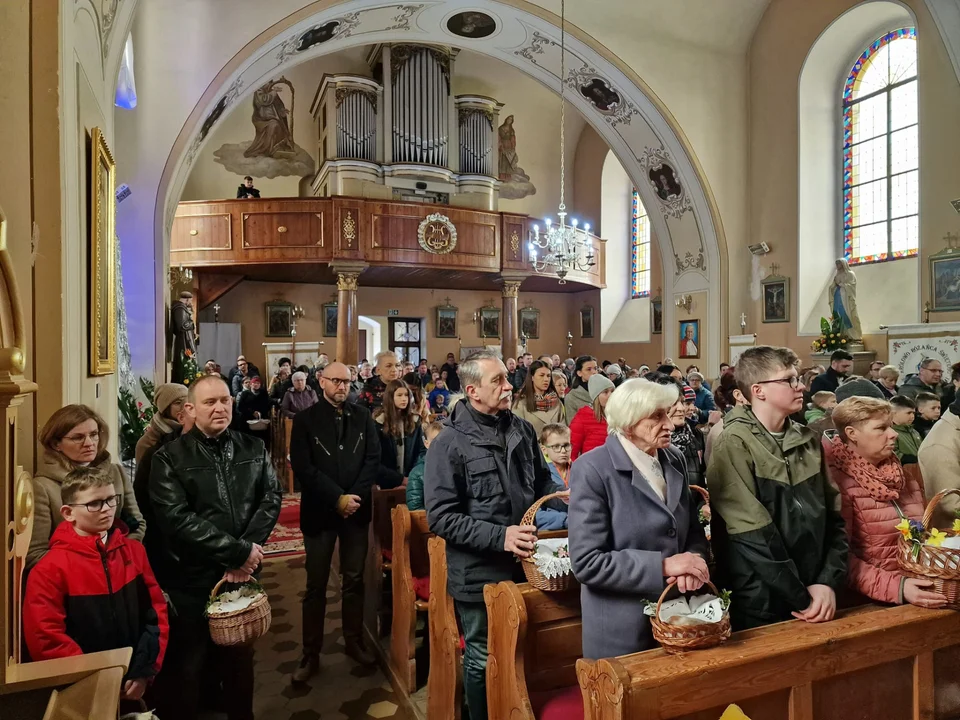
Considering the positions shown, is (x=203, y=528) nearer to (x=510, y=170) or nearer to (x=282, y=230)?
(x=282, y=230)

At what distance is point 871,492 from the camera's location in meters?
2.27

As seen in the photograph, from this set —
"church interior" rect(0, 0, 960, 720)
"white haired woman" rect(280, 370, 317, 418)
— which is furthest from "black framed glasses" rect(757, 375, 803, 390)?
"white haired woman" rect(280, 370, 317, 418)

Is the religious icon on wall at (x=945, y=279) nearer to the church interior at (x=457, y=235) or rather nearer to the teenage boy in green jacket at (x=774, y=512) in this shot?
the church interior at (x=457, y=235)

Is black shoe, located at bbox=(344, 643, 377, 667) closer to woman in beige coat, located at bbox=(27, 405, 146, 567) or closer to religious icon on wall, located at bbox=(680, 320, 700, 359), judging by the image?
woman in beige coat, located at bbox=(27, 405, 146, 567)

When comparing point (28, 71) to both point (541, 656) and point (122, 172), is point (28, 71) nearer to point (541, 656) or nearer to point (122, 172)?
point (541, 656)

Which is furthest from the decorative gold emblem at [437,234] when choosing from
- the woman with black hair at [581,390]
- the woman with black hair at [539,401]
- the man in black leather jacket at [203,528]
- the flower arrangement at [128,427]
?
the man in black leather jacket at [203,528]

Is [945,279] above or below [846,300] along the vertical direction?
above

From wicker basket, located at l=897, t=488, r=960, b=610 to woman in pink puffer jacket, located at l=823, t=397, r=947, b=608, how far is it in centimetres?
13

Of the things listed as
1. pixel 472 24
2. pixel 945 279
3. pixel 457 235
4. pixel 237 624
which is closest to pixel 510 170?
pixel 457 235

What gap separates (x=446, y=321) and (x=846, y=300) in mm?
10491

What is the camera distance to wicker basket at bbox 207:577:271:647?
7.93 feet

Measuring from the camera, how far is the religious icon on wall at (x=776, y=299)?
37.0 feet

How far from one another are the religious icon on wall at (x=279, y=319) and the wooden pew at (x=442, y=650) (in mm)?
14127

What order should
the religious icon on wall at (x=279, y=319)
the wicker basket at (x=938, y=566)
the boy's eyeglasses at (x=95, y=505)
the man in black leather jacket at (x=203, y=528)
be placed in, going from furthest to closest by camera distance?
1. the religious icon on wall at (x=279, y=319)
2. the man in black leather jacket at (x=203, y=528)
3. the boy's eyeglasses at (x=95, y=505)
4. the wicker basket at (x=938, y=566)
